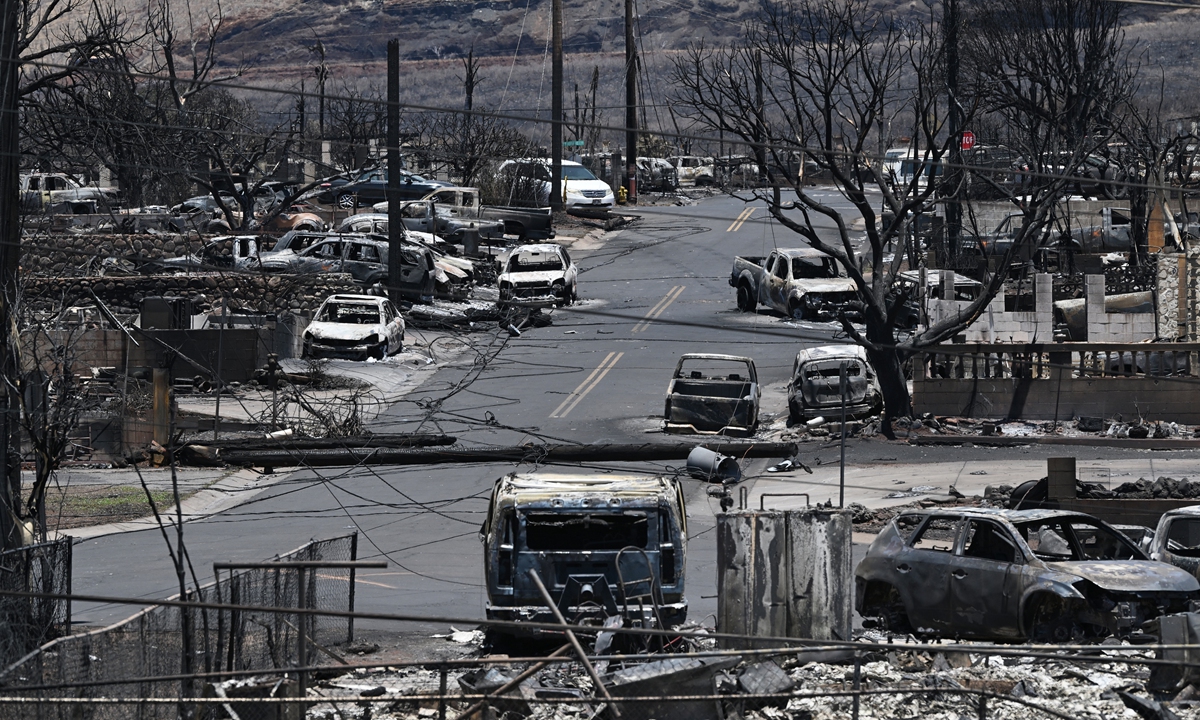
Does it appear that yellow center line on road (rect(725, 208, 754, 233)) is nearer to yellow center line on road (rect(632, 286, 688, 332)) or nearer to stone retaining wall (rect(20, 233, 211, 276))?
yellow center line on road (rect(632, 286, 688, 332))

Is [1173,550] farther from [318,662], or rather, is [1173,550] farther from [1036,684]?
[318,662]

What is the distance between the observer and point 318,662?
1381cm

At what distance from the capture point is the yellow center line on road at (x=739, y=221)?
52.9m

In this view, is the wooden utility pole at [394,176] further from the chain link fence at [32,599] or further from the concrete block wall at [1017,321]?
the chain link fence at [32,599]

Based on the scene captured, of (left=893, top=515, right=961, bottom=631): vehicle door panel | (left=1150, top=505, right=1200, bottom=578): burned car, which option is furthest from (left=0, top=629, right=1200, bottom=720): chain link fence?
(left=1150, top=505, right=1200, bottom=578): burned car

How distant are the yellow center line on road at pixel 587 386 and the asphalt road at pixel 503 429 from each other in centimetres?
6

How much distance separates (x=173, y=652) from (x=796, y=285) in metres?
25.5

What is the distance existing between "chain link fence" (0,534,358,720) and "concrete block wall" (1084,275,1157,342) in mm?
19413

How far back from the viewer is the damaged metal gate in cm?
1377

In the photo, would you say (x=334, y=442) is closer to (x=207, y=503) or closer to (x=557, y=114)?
(x=207, y=503)

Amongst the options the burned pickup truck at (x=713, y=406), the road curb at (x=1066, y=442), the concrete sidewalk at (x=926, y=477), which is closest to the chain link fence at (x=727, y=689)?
the concrete sidewalk at (x=926, y=477)

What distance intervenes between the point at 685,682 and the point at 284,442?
445 inches

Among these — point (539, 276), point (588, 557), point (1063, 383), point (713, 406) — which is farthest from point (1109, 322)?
point (588, 557)

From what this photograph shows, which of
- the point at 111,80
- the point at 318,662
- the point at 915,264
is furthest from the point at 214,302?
the point at 318,662
